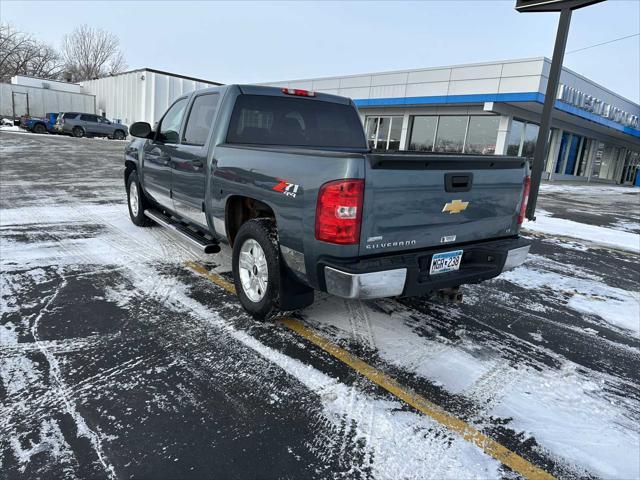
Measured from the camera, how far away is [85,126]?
29234 millimetres

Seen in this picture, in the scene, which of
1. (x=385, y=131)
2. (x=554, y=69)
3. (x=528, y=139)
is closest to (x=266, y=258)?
(x=554, y=69)

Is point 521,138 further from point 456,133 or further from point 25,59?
point 25,59

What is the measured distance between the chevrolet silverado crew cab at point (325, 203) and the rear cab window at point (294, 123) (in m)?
0.01

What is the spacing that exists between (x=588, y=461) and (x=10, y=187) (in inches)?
436

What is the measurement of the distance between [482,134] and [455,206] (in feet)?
64.0

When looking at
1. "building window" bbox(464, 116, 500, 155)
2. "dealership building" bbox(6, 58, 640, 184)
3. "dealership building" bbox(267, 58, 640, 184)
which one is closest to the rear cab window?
"dealership building" bbox(6, 58, 640, 184)

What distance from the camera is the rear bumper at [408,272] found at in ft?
9.12

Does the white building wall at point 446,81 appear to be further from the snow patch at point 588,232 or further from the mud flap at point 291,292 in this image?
the mud flap at point 291,292

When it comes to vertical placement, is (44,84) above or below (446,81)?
below

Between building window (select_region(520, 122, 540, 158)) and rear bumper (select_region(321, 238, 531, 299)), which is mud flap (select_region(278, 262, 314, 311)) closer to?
rear bumper (select_region(321, 238, 531, 299))

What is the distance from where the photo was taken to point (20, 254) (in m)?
5.04

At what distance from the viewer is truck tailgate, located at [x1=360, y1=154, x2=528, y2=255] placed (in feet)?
9.21

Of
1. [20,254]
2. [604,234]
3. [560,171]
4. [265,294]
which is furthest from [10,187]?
[560,171]

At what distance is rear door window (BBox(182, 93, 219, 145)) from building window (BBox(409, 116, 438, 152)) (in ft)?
62.4
